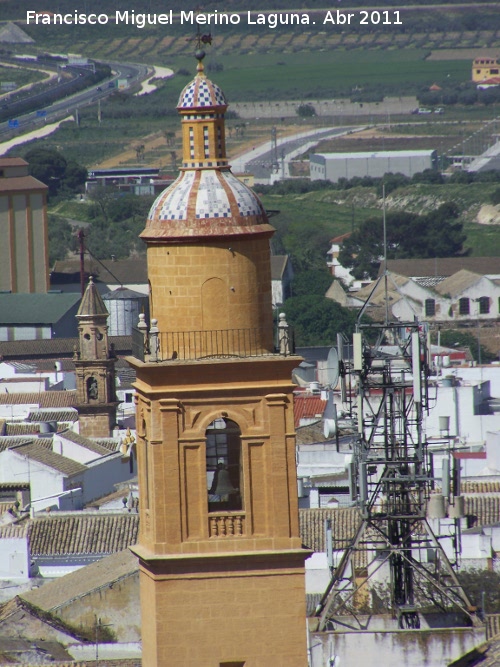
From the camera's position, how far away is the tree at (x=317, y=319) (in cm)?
8438

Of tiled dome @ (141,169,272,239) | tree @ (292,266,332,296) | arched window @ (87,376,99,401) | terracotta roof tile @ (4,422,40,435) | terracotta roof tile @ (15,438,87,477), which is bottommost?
tiled dome @ (141,169,272,239)

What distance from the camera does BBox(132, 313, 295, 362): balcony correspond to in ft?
54.7

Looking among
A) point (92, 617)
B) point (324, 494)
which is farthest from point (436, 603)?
point (324, 494)

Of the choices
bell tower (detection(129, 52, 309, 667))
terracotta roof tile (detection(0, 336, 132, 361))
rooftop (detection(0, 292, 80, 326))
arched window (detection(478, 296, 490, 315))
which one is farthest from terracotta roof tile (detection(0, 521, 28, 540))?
arched window (detection(478, 296, 490, 315))

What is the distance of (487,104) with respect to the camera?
169875 millimetres

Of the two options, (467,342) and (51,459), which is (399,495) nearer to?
(51,459)

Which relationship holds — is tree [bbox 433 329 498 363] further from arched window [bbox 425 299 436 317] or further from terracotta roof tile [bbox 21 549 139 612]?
terracotta roof tile [bbox 21 549 139 612]

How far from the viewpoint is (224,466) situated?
17.1 metres

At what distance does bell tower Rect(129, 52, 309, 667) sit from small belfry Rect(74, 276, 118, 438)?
130 feet

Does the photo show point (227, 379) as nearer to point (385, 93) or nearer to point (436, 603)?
point (436, 603)

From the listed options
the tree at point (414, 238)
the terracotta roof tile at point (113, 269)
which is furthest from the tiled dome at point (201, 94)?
the tree at point (414, 238)

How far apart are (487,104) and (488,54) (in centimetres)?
3072

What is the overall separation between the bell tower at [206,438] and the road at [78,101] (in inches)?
5657

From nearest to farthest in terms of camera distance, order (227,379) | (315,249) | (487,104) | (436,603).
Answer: (227,379) < (436,603) < (315,249) < (487,104)
